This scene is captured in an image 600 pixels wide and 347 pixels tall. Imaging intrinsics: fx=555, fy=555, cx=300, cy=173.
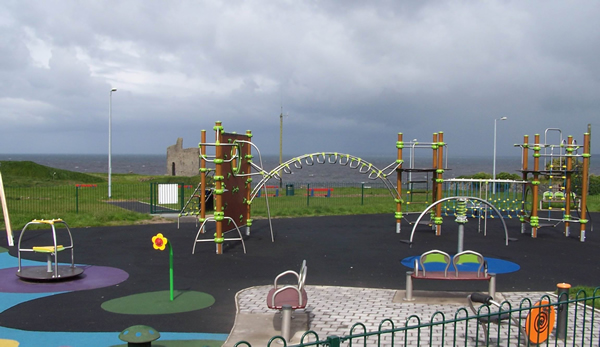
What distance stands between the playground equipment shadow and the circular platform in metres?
0.28

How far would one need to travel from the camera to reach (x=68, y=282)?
33.4ft

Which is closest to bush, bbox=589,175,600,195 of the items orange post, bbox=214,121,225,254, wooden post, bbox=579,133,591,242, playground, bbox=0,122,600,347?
playground, bbox=0,122,600,347

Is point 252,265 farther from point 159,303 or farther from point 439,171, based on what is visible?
point 439,171

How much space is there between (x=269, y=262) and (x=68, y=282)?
4.20 meters

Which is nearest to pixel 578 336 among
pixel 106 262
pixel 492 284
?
pixel 492 284

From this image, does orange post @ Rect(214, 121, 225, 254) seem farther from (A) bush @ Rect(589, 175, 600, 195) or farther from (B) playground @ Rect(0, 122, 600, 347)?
(A) bush @ Rect(589, 175, 600, 195)

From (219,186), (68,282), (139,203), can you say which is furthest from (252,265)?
(139,203)

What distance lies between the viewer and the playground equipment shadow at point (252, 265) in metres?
7.90

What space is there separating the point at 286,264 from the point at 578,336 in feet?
21.3

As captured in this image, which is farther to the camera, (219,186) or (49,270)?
(219,186)

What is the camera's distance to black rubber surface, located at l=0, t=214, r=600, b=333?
805cm

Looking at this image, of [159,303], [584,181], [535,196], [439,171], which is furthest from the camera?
[439,171]

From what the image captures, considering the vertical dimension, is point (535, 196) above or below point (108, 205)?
above

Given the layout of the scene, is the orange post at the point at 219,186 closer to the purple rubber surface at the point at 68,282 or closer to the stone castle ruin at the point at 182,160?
the purple rubber surface at the point at 68,282
